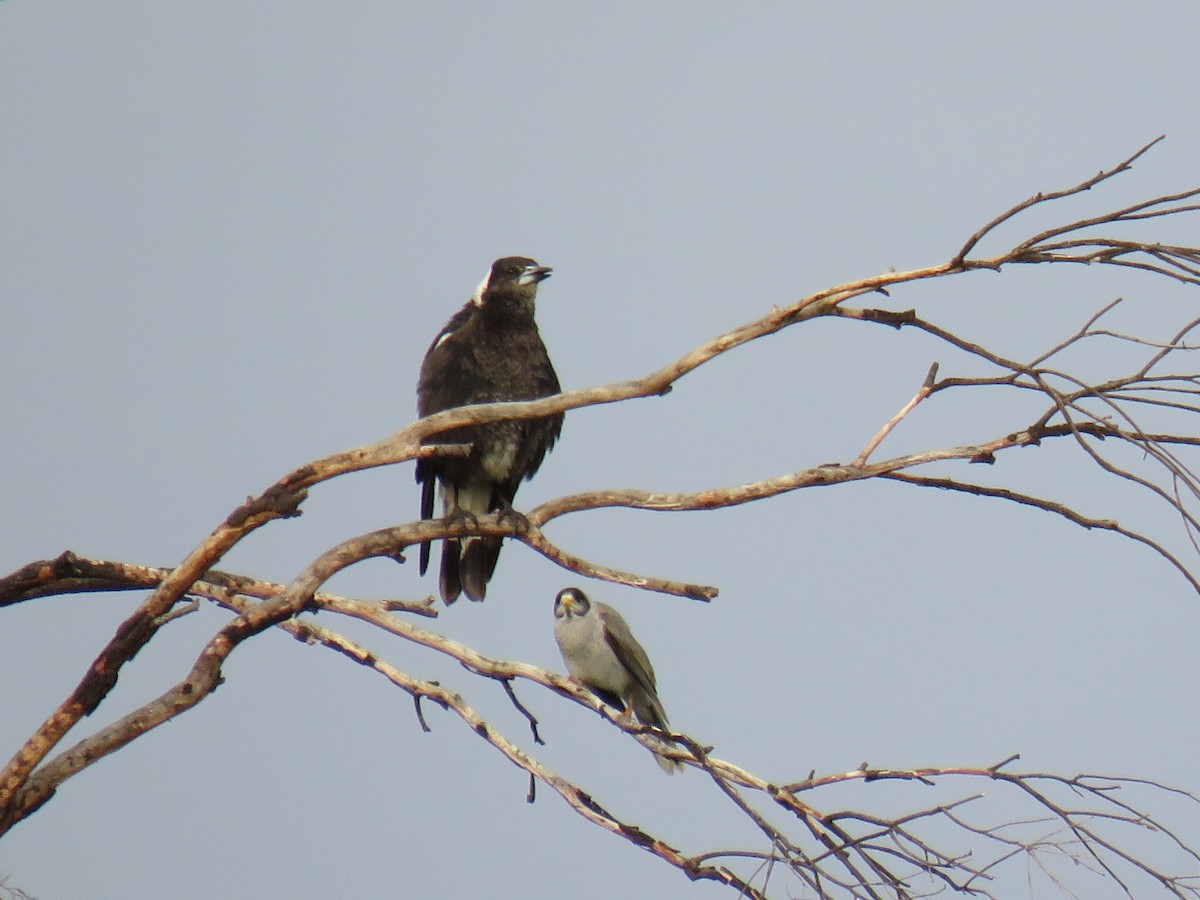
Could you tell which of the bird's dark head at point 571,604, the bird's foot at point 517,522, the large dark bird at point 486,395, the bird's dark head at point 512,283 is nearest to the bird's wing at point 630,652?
the bird's dark head at point 571,604

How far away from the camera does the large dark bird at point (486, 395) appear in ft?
16.3

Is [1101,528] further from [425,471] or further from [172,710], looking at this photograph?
[425,471]

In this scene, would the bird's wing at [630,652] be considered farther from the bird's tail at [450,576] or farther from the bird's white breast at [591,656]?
the bird's tail at [450,576]

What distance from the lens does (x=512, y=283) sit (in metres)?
5.23

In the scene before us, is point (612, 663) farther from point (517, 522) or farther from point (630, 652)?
point (517, 522)

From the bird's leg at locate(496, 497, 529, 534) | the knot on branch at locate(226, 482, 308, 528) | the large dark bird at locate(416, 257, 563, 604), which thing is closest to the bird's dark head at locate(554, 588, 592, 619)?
the large dark bird at locate(416, 257, 563, 604)

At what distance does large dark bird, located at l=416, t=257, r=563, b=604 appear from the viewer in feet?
16.3

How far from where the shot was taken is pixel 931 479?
10.1 feet

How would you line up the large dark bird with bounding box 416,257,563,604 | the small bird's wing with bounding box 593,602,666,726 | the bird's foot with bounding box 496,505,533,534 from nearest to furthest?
A: 1. the bird's foot with bounding box 496,505,533,534
2. the large dark bird with bounding box 416,257,563,604
3. the small bird's wing with bounding box 593,602,666,726

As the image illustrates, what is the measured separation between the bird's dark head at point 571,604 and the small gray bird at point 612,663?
0.15 ft

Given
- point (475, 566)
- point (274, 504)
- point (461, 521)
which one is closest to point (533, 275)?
point (475, 566)

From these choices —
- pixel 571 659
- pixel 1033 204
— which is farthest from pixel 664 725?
pixel 1033 204

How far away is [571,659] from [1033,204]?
11.2 feet

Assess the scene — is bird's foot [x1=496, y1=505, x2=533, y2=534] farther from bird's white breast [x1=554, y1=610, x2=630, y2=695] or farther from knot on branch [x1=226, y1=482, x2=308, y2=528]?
bird's white breast [x1=554, y1=610, x2=630, y2=695]
